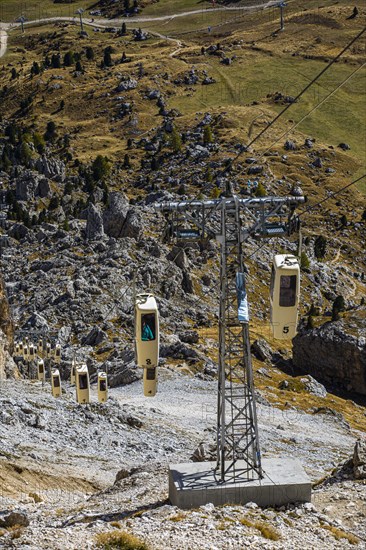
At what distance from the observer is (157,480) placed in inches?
1447

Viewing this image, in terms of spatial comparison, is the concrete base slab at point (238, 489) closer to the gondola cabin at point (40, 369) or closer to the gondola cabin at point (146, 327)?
the gondola cabin at point (146, 327)

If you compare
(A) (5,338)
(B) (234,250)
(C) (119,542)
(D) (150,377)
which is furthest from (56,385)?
(C) (119,542)

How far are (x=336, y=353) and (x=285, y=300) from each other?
3235 inches

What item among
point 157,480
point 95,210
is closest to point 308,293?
point 95,210

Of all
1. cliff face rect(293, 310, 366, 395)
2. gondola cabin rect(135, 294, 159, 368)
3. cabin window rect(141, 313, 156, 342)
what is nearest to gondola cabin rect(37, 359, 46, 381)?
gondola cabin rect(135, 294, 159, 368)

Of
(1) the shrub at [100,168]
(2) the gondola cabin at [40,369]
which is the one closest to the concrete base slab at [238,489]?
(2) the gondola cabin at [40,369]

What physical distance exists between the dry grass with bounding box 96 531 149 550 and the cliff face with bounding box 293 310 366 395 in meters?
86.0

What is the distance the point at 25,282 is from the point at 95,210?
2108cm

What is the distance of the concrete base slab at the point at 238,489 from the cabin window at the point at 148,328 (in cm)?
524

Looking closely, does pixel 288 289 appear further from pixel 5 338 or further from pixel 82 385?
pixel 5 338

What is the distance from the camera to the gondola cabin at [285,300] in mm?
29094

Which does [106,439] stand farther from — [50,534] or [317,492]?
[50,534]

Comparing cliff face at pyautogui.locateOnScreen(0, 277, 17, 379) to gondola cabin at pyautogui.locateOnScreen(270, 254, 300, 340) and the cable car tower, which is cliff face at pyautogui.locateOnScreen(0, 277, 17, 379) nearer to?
the cable car tower

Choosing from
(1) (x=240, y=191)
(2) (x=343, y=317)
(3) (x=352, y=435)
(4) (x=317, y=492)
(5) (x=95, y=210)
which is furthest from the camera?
(1) (x=240, y=191)
